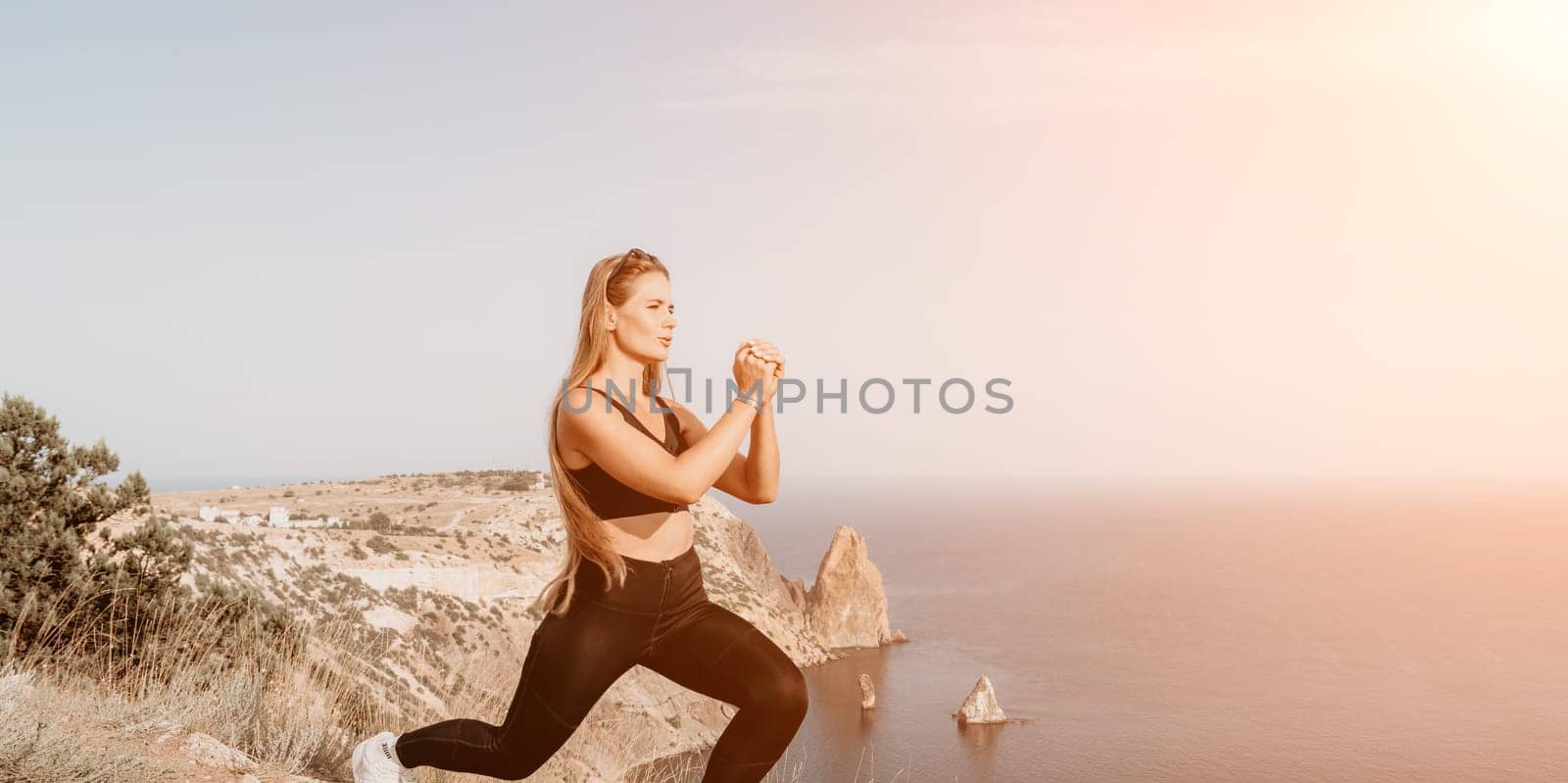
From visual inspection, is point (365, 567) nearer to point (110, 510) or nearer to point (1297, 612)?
point (110, 510)

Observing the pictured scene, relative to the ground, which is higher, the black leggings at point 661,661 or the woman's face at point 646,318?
the woman's face at point 646,318

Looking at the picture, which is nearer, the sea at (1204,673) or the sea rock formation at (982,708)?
the sea at (1204,673)

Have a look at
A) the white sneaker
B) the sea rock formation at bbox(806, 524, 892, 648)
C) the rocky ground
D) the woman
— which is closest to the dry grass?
the rocky ground

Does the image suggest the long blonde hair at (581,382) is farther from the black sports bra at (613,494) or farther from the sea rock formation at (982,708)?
the sea rock formation at (982,708)

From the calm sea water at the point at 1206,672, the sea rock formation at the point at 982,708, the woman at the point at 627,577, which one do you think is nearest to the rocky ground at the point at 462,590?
the woman at the point at 627,577

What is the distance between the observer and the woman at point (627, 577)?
300 cm

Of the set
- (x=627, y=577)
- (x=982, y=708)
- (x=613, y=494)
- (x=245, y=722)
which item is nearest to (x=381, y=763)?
(x=627, y=577)

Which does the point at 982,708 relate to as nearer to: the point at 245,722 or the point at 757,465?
the point at 245,722

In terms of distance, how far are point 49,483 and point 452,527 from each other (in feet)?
183

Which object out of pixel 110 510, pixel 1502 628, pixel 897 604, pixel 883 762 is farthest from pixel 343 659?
pixel 1502 628

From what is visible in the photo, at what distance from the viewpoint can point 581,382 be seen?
311 cm

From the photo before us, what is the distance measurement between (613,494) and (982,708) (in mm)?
71205

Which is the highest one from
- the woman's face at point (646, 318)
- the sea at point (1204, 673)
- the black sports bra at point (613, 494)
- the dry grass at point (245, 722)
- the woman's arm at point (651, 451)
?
the woman's face at point (646, 318)

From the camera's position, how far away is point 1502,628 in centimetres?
11169
